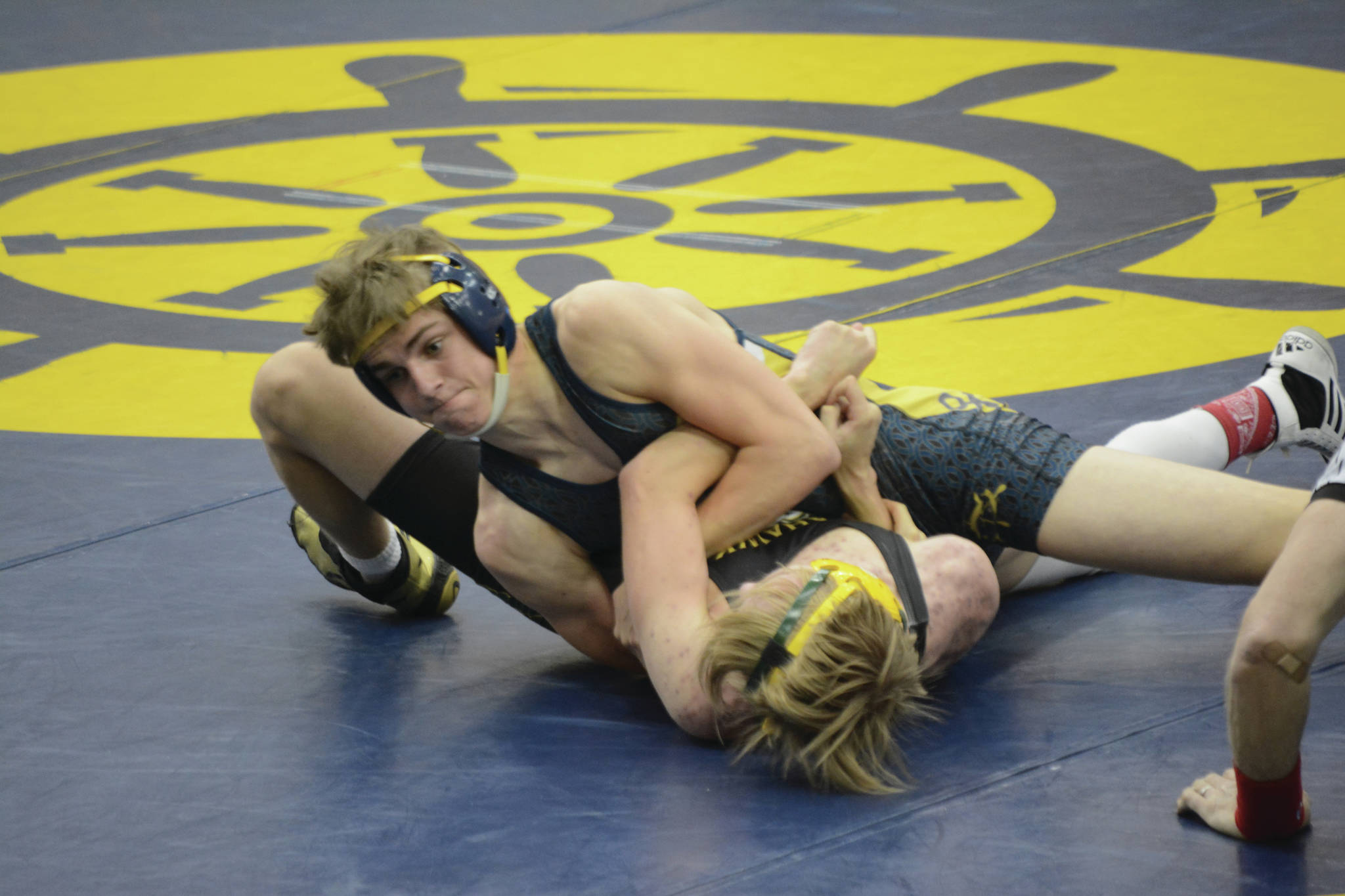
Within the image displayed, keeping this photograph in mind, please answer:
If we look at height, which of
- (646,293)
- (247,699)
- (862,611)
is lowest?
(247,699)

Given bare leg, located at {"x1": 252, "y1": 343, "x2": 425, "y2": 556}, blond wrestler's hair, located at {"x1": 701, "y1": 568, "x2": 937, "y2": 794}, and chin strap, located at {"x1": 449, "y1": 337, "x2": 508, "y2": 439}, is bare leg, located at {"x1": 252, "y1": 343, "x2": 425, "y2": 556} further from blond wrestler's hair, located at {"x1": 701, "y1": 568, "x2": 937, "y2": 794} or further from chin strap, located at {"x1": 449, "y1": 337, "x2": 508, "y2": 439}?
blond wrestler's hair, located at {"x1": 701, "y1": 568, "x2": 937, "y2": 794}

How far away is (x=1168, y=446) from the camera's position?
3.25 meters

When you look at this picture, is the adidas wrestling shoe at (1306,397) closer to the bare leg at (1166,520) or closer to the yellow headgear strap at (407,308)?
the bare leg at (1166,520)

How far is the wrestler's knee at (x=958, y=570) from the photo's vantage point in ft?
8.95

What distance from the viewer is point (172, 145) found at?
7992 mm

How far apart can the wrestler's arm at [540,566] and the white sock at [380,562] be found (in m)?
0.43

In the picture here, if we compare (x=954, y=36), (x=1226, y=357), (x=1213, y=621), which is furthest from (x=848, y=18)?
(x=1213, y=621)

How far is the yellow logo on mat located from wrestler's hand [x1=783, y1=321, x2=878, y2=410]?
1.43 m

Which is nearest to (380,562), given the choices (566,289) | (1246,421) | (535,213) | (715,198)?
(1246,421)

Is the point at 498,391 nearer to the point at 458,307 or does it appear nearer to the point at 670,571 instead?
the point at 458,307

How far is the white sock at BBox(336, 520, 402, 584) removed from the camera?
10.6ft

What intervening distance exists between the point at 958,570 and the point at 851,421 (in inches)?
12.8

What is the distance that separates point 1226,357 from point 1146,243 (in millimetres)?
1141

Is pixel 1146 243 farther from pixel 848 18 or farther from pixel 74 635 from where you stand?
pixel 848 18
